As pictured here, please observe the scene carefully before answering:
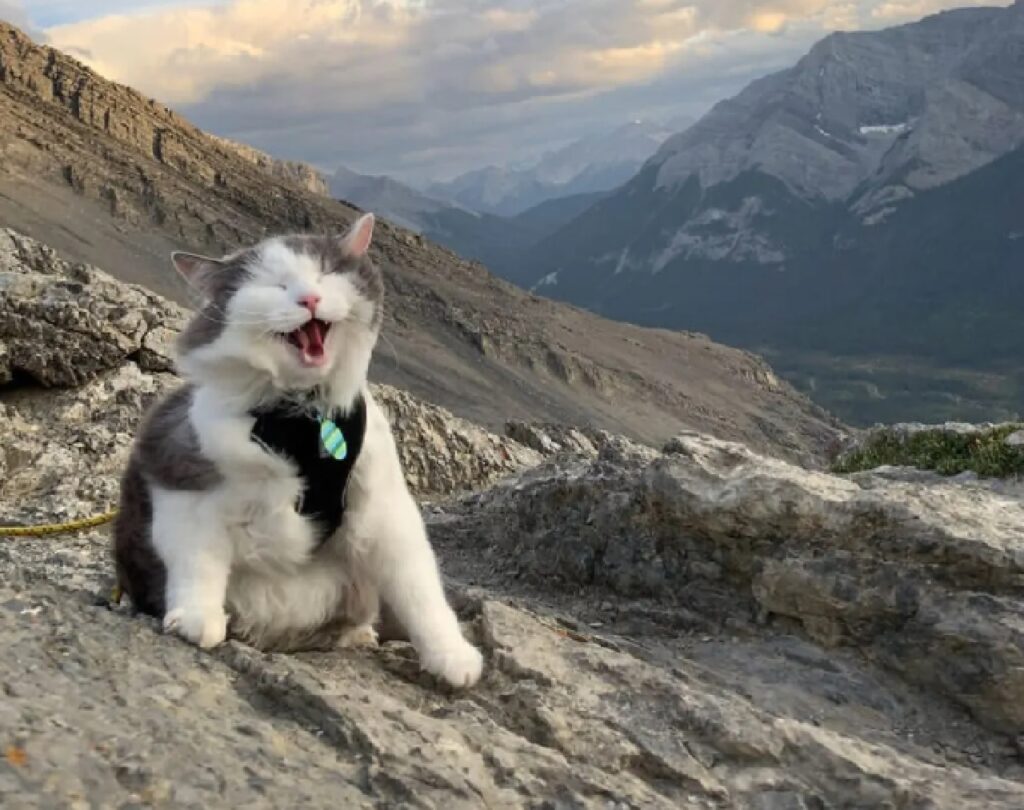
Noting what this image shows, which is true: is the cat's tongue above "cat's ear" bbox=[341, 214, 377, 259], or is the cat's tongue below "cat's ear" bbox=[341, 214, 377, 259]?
below

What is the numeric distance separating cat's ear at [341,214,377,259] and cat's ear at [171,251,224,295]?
67 centimetres

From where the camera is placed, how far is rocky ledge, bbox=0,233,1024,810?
14.1 feet

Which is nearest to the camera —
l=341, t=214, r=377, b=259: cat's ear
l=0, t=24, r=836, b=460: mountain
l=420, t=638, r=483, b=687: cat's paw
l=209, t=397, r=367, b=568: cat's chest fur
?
l=209, t=397, r=367, b=568: cat's chest fur

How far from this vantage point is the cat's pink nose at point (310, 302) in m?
4.61

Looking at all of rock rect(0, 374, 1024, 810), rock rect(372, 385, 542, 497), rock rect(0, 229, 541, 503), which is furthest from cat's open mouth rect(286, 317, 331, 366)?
rock rect(372, 385, 542, 497)

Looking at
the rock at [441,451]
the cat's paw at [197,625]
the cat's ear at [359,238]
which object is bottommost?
the rock at [441,451]

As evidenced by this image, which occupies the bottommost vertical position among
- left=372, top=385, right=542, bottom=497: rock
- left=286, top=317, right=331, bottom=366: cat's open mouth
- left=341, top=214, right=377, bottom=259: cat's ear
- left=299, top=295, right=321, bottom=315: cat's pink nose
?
left=372, top=385, right=542, bottom=497: rock

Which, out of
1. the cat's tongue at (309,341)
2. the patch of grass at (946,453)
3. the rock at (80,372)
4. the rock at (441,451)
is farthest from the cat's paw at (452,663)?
the rock at (441,451)

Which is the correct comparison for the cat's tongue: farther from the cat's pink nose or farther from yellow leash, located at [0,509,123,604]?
yellow leash, located at [0,509,123,604]

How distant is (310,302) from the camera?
4.62 meters

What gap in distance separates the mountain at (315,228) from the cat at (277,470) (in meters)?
73.0

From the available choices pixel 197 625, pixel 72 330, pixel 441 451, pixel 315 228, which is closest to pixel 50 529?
pixel 197 625

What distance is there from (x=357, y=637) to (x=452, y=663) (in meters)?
0.86

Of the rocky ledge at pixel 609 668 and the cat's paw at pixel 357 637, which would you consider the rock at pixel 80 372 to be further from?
the cat's paw at pixel 357 637
